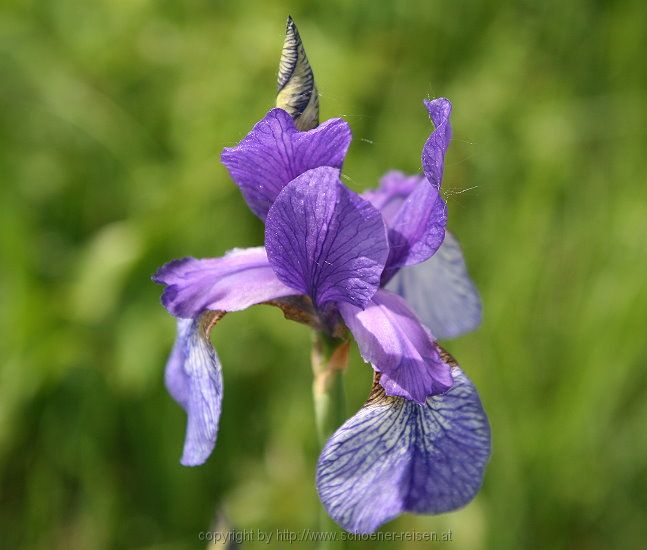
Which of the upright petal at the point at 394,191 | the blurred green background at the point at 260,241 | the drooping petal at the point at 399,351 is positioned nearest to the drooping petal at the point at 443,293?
the upright petal at the point at 394,191

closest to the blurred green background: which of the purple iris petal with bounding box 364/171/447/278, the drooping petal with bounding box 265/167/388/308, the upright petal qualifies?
the upright petal

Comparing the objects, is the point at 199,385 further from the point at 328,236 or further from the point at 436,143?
the point at 436,143

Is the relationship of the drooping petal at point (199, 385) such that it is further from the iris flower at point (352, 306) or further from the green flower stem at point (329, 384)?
the green flower stem at point (329, 384)

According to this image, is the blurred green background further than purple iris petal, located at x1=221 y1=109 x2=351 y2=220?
Yes

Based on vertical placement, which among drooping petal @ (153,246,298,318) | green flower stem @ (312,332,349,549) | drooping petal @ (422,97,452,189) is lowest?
green flower stem @ (312,332,349,549)

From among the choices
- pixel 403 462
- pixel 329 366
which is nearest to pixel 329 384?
pixel 329 366

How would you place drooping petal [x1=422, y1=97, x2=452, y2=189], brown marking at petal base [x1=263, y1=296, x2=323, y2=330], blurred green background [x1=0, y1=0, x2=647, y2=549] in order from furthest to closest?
blurred green background [x1=0, y1=0, x2=647, y2=549], brown marking at petal base [x1=263, y1=296, x2=323, y2=330], drooping petal [x1=422, y1=97, x2=452, y2=189]

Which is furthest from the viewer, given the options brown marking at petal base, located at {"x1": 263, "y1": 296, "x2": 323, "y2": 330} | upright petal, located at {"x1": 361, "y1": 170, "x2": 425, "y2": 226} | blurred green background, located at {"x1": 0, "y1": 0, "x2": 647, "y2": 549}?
blurred green background, located at {"x1": 0, "y1": 0, "x2": 647, "y2": 549}

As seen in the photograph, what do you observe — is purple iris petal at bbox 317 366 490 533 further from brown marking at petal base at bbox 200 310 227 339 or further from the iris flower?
brown marking at petal base at bbox 200 310 227 339
